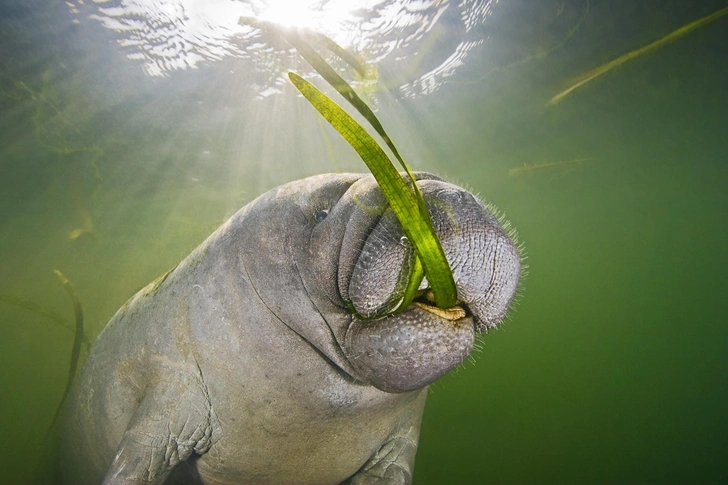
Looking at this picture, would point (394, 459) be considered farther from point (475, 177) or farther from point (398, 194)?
point (475, 177)

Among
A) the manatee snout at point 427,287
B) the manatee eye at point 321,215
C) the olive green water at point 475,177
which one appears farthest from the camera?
the olive green water at point 475,177

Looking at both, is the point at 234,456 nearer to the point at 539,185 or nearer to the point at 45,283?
the point at 539,185

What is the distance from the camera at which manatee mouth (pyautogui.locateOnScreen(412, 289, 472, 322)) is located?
4.38ft

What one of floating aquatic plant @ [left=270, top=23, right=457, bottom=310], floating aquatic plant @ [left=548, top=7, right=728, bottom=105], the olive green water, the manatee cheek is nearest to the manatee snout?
the manatee cheek

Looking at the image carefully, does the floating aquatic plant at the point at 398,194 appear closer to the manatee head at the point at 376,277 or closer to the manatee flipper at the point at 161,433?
the manatee head at the point at 376,277

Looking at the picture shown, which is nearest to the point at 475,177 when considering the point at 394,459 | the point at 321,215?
the point at 394,459

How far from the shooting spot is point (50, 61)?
951 cm

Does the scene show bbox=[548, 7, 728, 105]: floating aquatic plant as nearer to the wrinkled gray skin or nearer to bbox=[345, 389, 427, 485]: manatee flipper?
the wrinkled gray skin

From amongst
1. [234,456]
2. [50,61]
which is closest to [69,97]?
[50,61]

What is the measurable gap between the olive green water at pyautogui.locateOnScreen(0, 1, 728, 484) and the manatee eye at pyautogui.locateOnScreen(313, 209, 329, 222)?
733 mm

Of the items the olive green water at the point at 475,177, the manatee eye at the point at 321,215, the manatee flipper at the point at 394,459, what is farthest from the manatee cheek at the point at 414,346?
the manatee flipper at the point at 394,459

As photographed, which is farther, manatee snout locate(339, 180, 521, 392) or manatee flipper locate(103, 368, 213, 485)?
manatee flipper locate(103, 368, 213, 485)

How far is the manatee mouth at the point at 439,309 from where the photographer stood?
1.33m

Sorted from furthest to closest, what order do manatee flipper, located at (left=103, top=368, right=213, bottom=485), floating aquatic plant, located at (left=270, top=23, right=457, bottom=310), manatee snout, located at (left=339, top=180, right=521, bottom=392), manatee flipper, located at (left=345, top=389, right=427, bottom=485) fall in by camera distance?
manatee flipper, located at (left=345, top=389, right=427, bottom=485) < manatee flipper, located at (left=103, top=368, right=213, bottom=485) < manatee snout, located at (left=339, top=180, right=521, bottom=392) < floating aquatic plant, located at (left=270, top=23, right=457, bottom=310)
